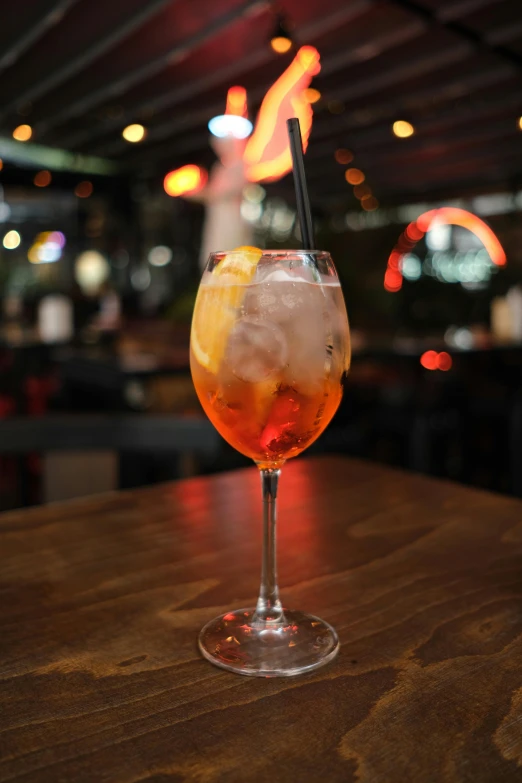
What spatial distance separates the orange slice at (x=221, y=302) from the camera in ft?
2.05

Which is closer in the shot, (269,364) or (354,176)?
(269,364)

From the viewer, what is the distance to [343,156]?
7641 millimetres

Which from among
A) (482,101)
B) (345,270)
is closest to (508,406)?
(482,101)

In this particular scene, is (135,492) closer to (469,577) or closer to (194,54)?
(469,577)

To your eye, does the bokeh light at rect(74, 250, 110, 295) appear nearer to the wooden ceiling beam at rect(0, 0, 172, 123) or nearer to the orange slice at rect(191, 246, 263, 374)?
the wooden ceiling beam at rect(0, 0, 172, 123)

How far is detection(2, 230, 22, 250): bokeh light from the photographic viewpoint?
341 inches

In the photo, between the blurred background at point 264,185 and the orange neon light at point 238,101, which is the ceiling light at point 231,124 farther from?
the blurred background at point 264,185

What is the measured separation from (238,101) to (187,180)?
7.76 ft

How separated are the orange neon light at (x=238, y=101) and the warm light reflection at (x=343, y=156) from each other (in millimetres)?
1750

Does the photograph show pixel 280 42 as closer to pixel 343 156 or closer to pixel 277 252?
pixel 277 252

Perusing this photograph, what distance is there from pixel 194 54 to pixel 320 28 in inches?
47.7

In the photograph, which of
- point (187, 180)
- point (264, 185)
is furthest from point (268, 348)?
point (264, 185)

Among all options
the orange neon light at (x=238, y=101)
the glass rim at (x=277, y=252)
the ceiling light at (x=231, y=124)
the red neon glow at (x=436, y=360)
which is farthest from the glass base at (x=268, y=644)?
the orange neon light at (x=238, y=101)

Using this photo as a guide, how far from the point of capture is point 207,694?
52cm
